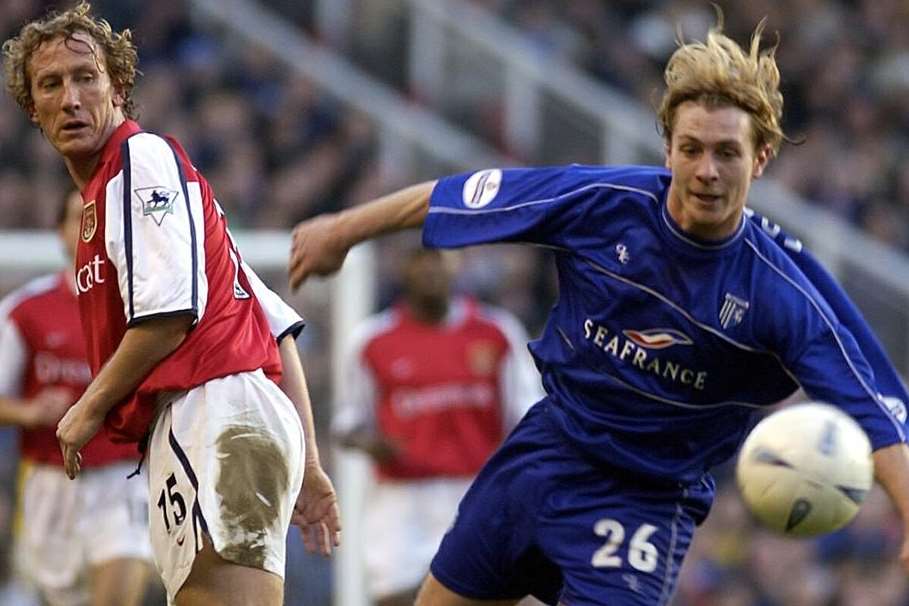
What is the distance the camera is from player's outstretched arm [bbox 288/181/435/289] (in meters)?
5.71

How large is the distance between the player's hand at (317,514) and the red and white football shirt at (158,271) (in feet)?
1.40

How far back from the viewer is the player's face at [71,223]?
26.6ft

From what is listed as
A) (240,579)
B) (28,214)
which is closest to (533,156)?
(28,214)

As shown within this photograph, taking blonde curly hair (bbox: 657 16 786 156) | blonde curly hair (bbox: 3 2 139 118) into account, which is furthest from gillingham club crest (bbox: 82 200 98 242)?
blonde curly hair (bbox: 657 16 786 156)

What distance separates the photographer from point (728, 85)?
564cm

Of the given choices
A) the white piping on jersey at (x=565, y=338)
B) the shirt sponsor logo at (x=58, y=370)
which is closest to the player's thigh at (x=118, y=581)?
the shirt sponsor logo at (x=58, y=370)

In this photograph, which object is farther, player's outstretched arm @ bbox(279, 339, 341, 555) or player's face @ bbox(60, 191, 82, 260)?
player's face @ bbox(60, 191, 82, 260)

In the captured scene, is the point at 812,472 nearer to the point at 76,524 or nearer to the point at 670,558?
the point at 670,558

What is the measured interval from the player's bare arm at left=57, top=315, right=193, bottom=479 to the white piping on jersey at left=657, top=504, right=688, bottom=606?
1734 mm

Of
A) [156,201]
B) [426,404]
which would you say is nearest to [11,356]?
[426,404]

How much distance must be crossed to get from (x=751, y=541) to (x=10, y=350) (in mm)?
5678

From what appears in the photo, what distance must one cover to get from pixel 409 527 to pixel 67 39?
17.0ft

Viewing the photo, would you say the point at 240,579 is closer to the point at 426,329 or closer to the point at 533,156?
the point at 426,329

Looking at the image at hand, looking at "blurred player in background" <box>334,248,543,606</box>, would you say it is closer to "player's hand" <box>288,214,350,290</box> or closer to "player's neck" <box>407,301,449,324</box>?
"player's neck" <box>407,301,449,324</box>
